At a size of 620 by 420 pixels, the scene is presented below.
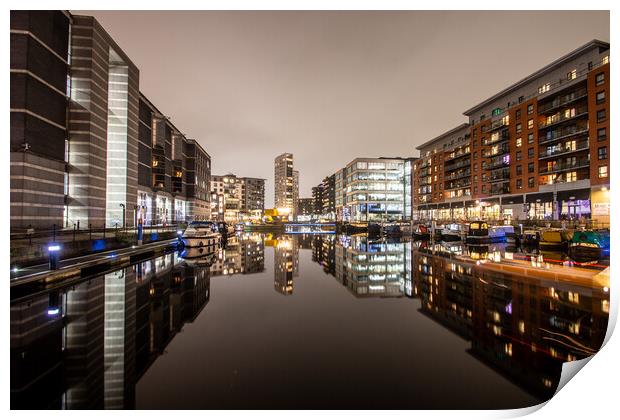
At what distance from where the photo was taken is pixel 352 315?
34.3 feet

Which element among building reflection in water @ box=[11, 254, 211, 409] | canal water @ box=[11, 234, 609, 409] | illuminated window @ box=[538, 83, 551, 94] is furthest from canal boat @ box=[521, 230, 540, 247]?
illuminated window @ box=[538, 83, 551, 94]

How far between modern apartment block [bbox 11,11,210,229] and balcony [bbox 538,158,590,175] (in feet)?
242

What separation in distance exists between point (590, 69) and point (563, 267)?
56.5 m

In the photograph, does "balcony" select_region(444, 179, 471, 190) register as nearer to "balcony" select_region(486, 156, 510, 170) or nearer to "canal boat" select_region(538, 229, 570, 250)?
"balcony" select_region(486, 156, 510, 170)

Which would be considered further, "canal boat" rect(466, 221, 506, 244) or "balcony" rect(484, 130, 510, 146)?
"balcony" rect(484, 130, 510, 146)

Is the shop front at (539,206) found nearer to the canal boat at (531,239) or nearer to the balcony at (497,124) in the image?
the balcony at (497,124)

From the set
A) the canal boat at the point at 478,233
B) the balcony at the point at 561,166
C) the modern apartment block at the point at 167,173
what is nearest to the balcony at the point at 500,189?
the balcony at the point at 561,166

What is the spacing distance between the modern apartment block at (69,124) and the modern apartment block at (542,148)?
2131 inches

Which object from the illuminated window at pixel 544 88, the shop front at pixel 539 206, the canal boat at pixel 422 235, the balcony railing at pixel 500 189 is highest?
the illuminated window at pixel 544 88

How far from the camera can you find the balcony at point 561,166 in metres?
54.4

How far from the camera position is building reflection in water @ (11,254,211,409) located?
19.0 ft

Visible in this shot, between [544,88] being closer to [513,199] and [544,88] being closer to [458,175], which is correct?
[513,199]
